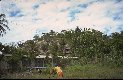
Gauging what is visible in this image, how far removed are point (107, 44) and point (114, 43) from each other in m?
1.15

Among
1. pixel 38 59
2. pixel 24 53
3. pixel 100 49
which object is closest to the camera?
pixel 24 53

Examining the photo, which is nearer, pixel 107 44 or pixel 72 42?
pixel 107 44

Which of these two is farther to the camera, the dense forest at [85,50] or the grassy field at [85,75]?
the dense forest at [85,50]

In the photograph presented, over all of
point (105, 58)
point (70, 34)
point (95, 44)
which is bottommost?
point (105, 58)

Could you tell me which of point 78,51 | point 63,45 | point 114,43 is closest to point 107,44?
point 114,43

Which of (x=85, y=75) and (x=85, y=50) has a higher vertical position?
(x=85, y=50)

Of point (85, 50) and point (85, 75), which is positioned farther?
point (85, 50)

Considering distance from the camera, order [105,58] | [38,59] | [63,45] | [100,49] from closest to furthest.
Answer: [105,58], [100,49], [38,59], [63,45]

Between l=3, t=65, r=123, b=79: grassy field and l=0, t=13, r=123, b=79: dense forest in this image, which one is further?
l=0, t=13, r=123, b=79: dense forest

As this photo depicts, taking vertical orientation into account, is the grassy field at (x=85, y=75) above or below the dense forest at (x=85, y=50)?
below

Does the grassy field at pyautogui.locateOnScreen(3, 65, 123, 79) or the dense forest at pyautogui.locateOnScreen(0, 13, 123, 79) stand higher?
the dense forest at pyautogui.locateOnScreen(0, 13, 123, 79)

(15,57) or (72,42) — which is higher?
(72,42)

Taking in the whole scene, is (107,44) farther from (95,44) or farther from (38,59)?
(38,59)

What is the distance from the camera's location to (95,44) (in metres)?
34.2
